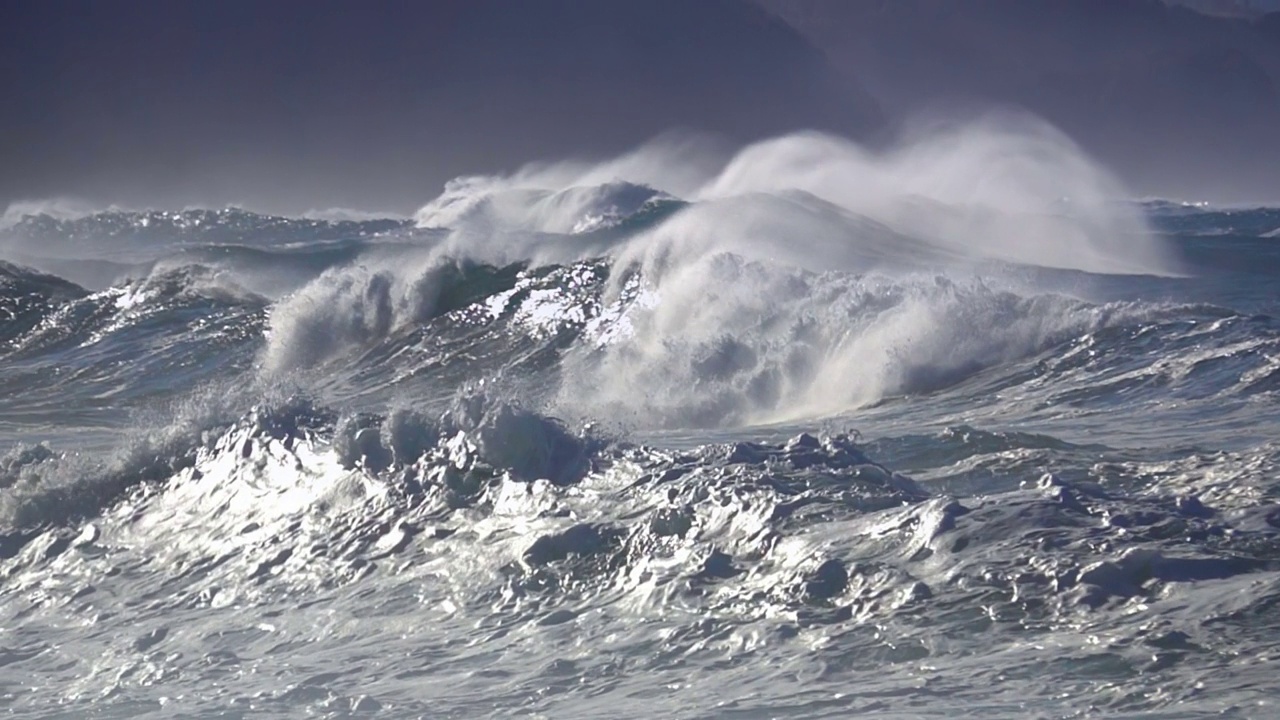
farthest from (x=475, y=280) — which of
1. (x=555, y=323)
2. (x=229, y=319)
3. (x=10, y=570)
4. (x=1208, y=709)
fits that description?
(x=1208, y=709)

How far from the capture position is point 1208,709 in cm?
518

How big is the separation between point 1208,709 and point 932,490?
4.06 metres

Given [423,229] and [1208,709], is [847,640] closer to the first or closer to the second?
[1208,709]

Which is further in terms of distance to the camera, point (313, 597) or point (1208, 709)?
point (313, 597)

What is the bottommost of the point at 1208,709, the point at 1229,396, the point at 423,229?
the point at 1208,709

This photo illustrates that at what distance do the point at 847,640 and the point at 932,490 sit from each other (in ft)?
10.2

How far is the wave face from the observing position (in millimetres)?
6148

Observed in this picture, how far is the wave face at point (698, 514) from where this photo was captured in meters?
6.15

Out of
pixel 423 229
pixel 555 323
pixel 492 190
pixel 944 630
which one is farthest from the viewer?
pixel 492 190

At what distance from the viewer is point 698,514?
800 centimetres

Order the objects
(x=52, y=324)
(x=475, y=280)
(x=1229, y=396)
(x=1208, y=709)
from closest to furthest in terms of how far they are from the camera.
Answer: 1. (x=1208, y=709)
2. (x=1229, y=396)
3. (x=475, y=280)
4. (x=52, y=324)

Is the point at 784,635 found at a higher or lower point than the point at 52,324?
lower

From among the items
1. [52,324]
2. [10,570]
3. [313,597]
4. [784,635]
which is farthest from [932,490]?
[52,324]

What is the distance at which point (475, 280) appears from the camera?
23484mm
